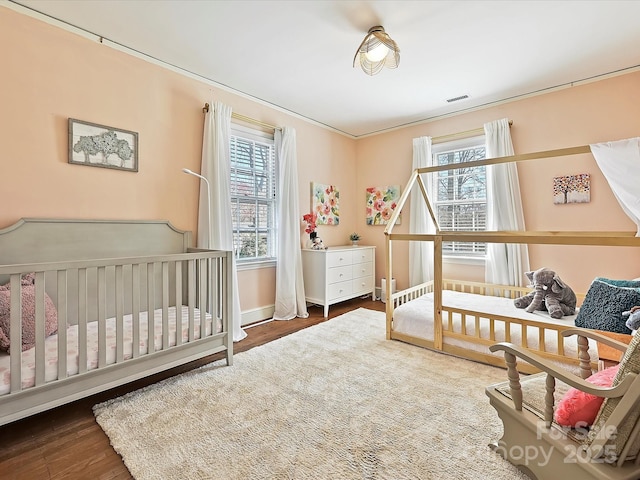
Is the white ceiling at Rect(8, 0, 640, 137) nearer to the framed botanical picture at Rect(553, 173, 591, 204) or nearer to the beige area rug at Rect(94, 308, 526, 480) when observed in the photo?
the framed botanical picture at Rect(553, 173, 591, 204)

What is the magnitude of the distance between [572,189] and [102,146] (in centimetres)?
439

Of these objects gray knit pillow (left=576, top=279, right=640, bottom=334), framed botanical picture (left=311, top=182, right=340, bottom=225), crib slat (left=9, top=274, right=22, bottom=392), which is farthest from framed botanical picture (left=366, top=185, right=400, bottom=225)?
crib slat (left=9, top=274, right=22, bottom=392)

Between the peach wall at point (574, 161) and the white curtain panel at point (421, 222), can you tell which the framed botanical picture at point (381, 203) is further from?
the peach wall at point (574, 161)

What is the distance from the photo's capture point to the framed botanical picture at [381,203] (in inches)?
173

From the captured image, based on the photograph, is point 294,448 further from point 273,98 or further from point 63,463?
point 273,98

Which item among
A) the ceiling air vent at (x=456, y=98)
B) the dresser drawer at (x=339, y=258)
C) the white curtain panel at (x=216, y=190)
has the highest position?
the ceiling air vent at (x=456, y=98)

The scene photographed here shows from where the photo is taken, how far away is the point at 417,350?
254cm

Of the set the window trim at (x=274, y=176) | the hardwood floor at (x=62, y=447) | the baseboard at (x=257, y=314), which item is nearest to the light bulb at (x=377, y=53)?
the window trim at (x=274, y=176)

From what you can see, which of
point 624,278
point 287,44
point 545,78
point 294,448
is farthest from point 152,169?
point 624,278

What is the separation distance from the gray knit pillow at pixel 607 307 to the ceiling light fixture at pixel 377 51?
7.56ft

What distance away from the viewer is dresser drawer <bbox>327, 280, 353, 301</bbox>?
369 centimetres

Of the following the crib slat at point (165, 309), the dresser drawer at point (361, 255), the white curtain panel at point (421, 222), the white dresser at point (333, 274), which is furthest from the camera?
the dresser drawer at point (361, 255)

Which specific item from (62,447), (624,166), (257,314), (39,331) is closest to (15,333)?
(39,331)

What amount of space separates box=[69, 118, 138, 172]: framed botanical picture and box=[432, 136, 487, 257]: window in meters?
3.51
